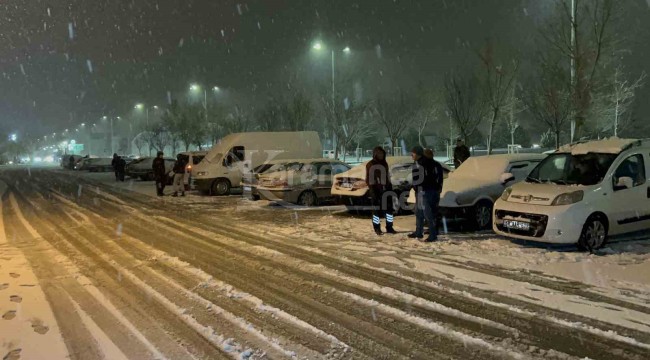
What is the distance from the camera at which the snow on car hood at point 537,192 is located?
8.51m

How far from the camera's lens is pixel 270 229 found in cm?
1151

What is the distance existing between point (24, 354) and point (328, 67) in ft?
90.6

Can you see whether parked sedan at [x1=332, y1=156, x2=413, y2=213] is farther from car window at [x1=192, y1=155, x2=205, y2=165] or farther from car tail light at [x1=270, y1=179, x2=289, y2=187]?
car window at [x1=192, y1=155, x2=205, y2=165]

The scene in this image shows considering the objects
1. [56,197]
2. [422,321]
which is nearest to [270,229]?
[422,321]

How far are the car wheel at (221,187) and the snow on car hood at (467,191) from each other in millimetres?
10736

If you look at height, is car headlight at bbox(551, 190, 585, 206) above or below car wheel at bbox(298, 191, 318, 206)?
above

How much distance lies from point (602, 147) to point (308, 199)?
326 inches

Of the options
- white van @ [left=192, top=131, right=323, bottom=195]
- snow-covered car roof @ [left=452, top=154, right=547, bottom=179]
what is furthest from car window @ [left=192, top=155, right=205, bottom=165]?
snow-covered car roof @ [left=452, top=154, right=547, bottom=179]

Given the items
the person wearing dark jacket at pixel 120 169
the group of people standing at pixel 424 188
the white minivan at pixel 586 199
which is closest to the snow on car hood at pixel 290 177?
the group of people standing at pixel 424 188

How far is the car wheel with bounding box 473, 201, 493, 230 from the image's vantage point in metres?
10.6

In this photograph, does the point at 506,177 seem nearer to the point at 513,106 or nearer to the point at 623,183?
the point at 623,183

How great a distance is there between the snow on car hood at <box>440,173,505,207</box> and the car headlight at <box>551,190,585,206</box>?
2.30 meters

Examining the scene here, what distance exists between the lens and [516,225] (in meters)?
8.73

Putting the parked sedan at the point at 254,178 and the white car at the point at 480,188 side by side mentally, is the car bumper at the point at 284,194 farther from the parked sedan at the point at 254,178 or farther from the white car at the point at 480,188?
the white car at the point at 480,188
